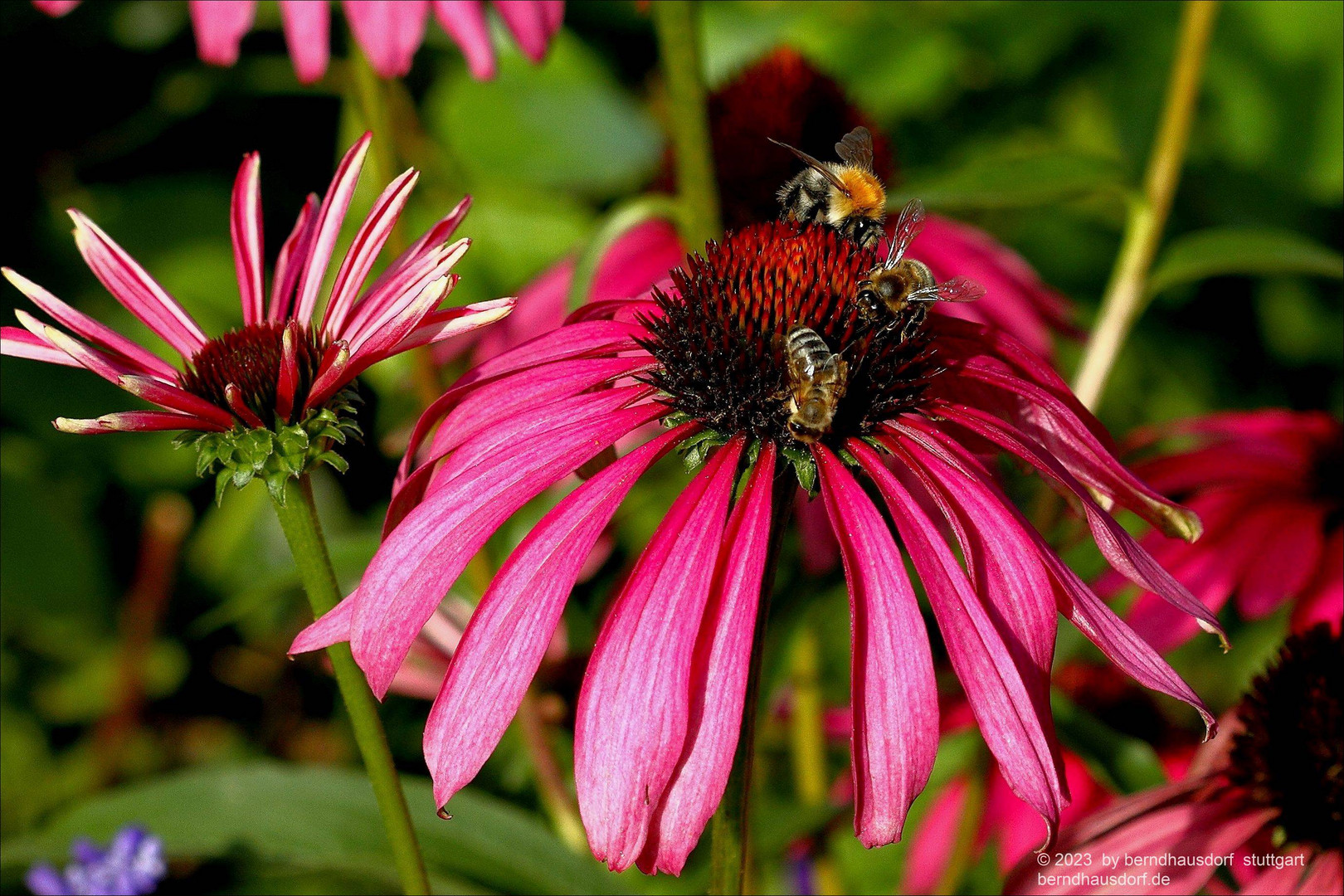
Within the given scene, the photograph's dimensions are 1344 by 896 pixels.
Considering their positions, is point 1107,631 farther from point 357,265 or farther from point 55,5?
point 55,5

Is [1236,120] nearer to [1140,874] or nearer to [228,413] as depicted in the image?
[1140,874]

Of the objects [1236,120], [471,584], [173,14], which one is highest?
[173,14]

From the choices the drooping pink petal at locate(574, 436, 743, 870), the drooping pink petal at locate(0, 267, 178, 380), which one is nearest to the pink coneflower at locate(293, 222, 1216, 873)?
the drooping pink petal at locate(574, 436, 743, 870)

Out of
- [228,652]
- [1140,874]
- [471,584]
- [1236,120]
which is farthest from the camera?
[228,652]

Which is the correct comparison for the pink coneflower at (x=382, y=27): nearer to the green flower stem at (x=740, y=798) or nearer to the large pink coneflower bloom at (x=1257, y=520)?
the green flower stem at (x=740, y=798)

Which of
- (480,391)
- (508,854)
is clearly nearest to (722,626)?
(480,391)

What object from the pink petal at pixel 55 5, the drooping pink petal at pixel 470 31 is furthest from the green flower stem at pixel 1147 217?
the pink petal at pixel 55 5

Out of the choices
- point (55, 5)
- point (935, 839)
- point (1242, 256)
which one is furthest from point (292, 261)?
point (935, 839)
